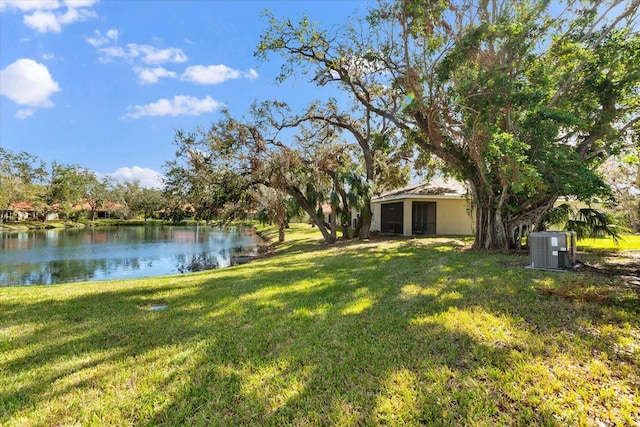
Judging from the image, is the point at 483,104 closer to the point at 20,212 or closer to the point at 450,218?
the point at 450,218

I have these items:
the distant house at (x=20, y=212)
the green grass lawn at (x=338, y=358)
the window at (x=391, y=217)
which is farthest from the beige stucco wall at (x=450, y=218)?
the distant house at (x=20, y=212)

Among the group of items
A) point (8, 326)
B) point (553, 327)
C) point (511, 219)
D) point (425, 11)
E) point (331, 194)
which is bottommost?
point (8, 326)

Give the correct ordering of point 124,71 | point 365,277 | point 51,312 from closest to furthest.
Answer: point 51,312
point 365,277
point 124,71

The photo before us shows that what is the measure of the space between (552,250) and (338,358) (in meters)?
5.89

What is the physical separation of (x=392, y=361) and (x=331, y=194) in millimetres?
13611

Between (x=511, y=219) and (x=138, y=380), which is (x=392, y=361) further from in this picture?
(x=511, y=219)

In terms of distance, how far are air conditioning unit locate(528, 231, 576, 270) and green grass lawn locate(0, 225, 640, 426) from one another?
0.88m

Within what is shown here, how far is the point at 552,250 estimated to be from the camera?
674 centimetres

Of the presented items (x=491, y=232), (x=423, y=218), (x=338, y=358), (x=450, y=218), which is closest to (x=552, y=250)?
(x=491, y=232)

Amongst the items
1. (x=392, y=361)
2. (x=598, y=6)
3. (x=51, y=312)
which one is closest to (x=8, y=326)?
(x=51, y=312)

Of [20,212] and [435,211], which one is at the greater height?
[20,212]

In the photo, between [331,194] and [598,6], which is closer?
[598,6]

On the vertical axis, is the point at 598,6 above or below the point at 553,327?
above

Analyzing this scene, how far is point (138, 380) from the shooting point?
116 inches
